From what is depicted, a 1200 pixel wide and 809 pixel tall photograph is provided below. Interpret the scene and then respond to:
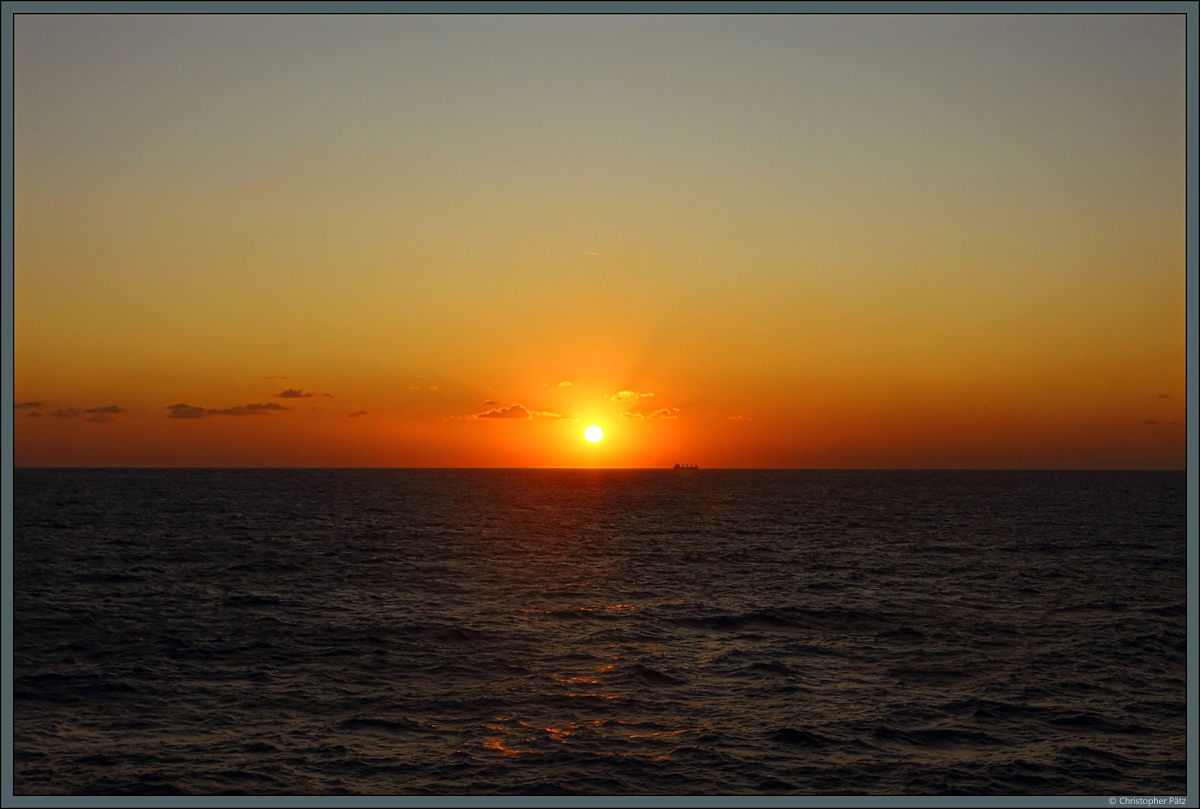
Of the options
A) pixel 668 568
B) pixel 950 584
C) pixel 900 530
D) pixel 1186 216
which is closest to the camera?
pixel 1186 216

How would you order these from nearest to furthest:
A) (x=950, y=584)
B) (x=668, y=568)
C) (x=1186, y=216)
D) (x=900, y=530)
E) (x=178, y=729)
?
(x=1186, y=216) → (x=178, y=729) → (x=950, y=584) → (x=668, y=568) → (x=900, y=530)

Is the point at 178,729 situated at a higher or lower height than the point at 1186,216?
lower

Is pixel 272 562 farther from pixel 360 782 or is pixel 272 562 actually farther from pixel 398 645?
pixel 360 782

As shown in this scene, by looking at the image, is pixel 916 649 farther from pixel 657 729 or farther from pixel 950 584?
pixel 950 584

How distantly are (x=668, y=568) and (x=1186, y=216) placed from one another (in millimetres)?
54333

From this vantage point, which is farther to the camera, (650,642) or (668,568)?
(668,568)

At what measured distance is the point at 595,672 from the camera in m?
36.7

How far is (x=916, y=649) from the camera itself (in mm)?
41375

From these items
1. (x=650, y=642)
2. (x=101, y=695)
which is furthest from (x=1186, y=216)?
(x=101, y=695)

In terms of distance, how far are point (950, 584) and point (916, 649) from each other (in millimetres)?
22348

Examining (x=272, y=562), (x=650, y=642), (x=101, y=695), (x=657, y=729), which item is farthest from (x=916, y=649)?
(x=272, y=562)

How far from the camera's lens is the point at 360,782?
2583cm

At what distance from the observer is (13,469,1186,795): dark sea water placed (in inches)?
1062

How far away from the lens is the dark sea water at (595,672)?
27.0 m
